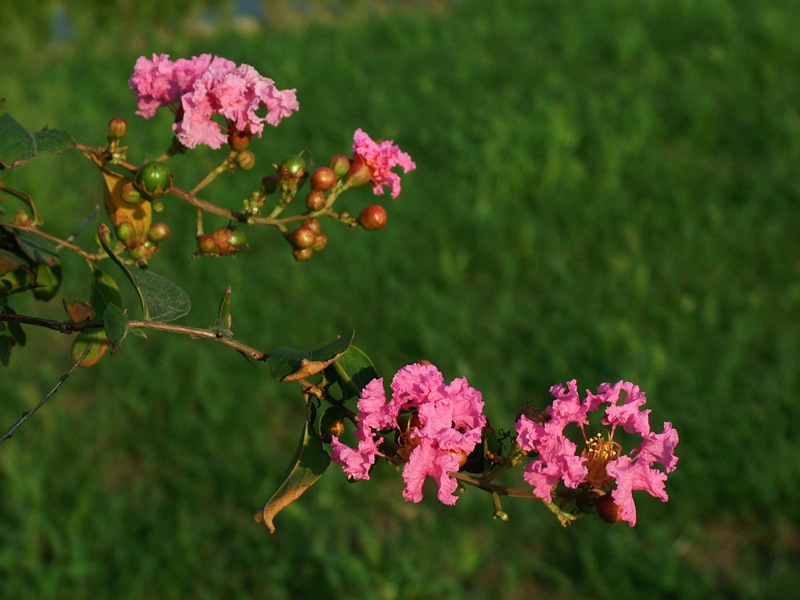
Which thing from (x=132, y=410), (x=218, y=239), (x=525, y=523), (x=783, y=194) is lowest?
(x=132, y=410)

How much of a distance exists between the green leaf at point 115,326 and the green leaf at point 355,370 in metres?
0.20

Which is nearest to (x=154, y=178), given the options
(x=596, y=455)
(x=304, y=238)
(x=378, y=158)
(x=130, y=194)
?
(x=130, y=194)

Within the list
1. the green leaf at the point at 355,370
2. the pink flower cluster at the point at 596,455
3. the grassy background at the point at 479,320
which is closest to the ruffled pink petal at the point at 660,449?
the pink flower cluster at the point at 596,455

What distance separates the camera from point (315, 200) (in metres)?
1.00

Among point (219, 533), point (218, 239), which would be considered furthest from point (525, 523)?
point (218, 239)

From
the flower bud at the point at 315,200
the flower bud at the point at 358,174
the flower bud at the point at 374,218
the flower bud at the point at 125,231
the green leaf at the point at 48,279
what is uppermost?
the flower bud at the point at 358,174

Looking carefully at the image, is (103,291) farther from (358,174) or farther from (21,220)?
(358,174)

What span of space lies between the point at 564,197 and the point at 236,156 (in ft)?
10.9

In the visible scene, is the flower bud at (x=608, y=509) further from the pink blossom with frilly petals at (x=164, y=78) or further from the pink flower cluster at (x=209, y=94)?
the pink blossom with frilly petals at (x=164, y=78)

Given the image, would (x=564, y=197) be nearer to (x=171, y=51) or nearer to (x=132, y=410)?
(x=132, y=410)

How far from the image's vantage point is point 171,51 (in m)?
6.45

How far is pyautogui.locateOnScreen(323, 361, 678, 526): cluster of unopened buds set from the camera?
725mm

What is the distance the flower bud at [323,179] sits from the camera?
3.28 ft

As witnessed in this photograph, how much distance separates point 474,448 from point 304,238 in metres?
0.33
